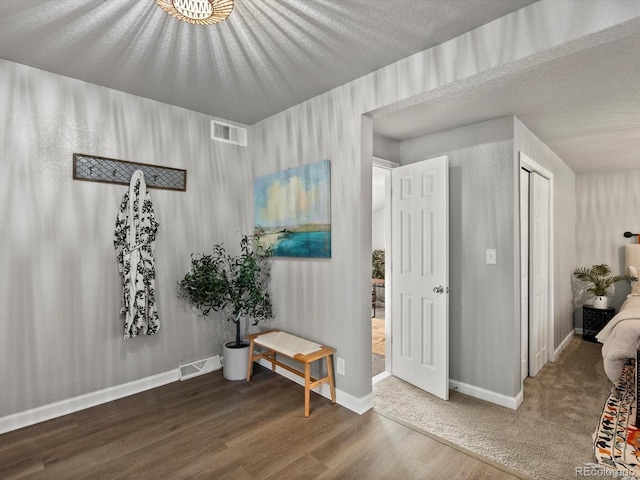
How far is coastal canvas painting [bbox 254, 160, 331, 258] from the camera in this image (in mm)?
2877

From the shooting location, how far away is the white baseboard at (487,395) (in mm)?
2744

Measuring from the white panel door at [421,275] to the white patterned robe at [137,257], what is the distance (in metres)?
2.18

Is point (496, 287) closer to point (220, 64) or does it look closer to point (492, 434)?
point (492, 434)

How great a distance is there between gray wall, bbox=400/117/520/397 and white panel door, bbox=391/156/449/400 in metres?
0.26

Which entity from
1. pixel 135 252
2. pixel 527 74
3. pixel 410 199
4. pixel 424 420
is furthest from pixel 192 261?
pixel 527 74

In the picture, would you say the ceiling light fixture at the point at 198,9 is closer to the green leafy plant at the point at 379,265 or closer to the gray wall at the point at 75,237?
the gray wall at the point at 75,237

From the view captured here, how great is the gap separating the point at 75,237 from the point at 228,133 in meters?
1.66

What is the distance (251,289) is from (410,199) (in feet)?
5.51

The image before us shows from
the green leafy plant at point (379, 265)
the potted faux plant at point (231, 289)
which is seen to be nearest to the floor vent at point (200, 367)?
the potted faux plant at point (231, 289)

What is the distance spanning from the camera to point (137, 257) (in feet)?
9.22

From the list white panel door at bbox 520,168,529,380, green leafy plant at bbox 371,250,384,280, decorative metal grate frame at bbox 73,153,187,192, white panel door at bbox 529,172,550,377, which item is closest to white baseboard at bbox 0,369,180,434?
decorative metal grate frame at bbox 73,153,187,192

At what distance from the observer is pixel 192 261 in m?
3.22

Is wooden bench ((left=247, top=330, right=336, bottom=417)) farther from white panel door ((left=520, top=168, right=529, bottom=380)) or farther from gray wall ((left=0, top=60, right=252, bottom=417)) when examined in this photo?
white panel door ((left=520, top=168, right=529, bottom=380))

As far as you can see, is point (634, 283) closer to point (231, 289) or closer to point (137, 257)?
point (231, 289)
